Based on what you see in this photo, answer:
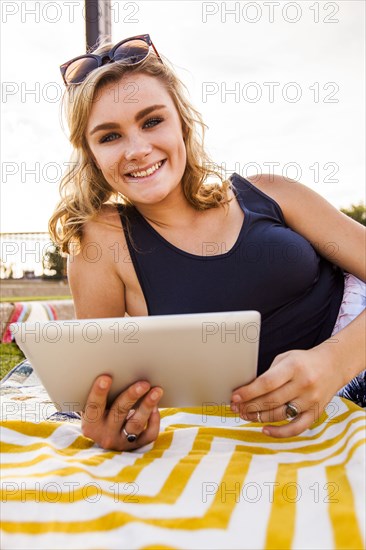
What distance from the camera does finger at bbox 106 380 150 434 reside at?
3.84ft

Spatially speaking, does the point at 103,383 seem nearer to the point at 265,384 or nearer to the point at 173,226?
the point at 265,384

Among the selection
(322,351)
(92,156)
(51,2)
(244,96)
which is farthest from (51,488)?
(51,2)

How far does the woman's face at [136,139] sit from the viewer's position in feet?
5.29

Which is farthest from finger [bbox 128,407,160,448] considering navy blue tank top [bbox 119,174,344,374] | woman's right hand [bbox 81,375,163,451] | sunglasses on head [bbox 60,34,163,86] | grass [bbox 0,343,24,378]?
grass [bbox 0,343,24,378]

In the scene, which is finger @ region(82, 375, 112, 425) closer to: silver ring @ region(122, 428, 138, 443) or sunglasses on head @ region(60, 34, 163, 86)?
silver ring @ region(122, 428, 138, 443)

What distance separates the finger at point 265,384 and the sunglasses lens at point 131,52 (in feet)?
3.74

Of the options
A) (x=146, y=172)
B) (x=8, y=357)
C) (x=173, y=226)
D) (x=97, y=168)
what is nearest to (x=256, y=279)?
(x=173, y=226)

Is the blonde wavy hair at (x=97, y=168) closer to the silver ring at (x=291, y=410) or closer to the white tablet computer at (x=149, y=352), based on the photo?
the white tablet computer at (x=149, y=352)

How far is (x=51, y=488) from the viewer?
0.99 meters

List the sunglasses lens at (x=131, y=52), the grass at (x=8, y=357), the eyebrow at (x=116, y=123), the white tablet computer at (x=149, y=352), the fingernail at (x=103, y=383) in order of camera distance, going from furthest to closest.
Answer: the grass at (x=8, y=357) → the sunglasses lens at (x=131, y=52) → the eyebrow at (x=116, y=123) → the fingernail at (x=103, y=383) → the white tablet computer at (x=149, y=352)

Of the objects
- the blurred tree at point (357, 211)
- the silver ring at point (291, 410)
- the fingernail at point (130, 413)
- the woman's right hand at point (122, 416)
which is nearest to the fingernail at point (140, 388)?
the woman's right hand at point (122, 416)

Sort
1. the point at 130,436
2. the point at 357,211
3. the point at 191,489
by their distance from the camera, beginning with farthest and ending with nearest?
the point at 357,211
the point at 130,436
the point at 191,489

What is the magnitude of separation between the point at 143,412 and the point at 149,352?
22 centimetres

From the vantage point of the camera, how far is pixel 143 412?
1.22 meters
